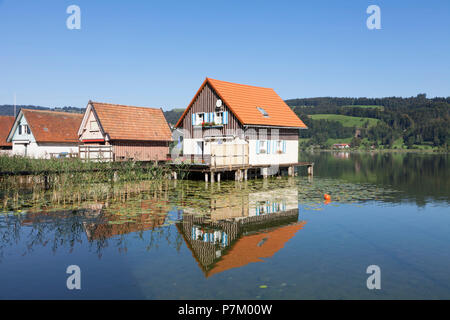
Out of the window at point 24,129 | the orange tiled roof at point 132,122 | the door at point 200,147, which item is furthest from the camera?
the window at point 24,129

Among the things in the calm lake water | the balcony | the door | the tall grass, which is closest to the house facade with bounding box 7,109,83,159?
the door

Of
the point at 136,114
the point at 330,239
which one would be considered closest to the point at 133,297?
the point at 330,239

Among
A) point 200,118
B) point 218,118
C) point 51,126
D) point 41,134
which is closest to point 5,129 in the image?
point 51,126

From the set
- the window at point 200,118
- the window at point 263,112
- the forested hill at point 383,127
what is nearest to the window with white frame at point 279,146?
the window at point 263,112

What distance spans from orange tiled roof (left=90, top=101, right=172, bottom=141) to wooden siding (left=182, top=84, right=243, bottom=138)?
19.3 feet

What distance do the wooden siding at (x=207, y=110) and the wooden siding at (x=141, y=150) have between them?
5345 mm

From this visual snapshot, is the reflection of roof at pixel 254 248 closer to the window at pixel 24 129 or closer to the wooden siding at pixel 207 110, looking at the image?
the wooden siding at pixel 207 110

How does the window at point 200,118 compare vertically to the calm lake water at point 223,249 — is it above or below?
above

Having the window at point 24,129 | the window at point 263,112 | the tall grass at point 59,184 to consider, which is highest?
the window at point 263,112

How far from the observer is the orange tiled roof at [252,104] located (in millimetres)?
31281

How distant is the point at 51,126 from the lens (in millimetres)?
45500

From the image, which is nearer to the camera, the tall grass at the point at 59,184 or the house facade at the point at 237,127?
the tall grass at the point at 59,184

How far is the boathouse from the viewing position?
30.5 meters
